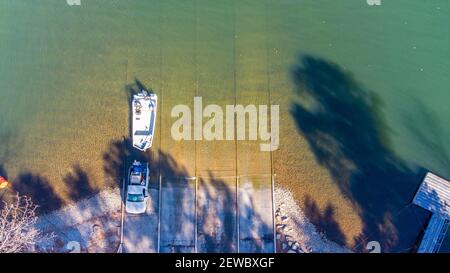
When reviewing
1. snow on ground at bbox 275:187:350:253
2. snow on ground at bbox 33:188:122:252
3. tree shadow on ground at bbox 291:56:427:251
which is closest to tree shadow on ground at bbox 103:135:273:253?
snow on ground at bbox 275:187:350:253

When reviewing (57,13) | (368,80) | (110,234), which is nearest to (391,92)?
(368,80)

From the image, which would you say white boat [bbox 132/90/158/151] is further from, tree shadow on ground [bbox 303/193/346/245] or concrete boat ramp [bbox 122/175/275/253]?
tree shadow on ground [bbox 303/193/346/245]

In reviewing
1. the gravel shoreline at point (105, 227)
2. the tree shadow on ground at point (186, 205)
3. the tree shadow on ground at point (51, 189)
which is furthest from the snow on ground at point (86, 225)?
the tree shadow on ground at point (186, 205)

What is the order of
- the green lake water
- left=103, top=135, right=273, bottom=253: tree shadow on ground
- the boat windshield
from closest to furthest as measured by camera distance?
the boat windshield, left=103, top=135, right=273, bottom=253: tree shadow on ground, the green lake water

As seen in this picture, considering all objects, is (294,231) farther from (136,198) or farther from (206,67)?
(206,67)

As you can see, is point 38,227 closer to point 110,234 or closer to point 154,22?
point 110,234

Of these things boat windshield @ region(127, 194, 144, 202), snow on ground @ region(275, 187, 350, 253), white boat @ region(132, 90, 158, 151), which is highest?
white boat @ region(132, 90, 158, 151)
